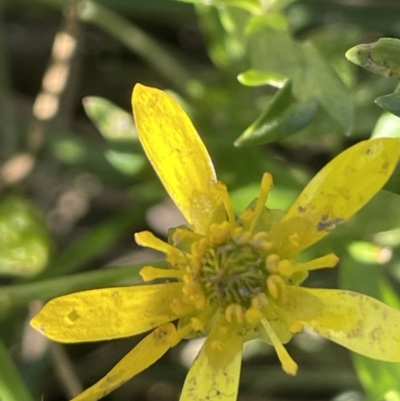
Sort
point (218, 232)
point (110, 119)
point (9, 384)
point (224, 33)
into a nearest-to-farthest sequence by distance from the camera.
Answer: point (218, 232), point (9, 384), point (110, 119), point (224, 33)

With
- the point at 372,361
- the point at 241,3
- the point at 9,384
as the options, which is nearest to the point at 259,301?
the point at 372,361

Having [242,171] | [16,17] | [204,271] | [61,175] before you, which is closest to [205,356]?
[204,271]

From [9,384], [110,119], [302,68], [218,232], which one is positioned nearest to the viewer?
[218,232]

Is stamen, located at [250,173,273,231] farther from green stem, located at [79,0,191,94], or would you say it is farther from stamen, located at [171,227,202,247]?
green stem, located at [79,0,191,94]

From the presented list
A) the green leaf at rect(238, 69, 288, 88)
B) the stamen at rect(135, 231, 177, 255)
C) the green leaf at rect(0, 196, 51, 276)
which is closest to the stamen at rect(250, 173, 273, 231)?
the stamen at rect(135, 231, 177, 255)

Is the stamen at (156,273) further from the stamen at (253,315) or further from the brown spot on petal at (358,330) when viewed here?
the brown spot on petal at (358,330)

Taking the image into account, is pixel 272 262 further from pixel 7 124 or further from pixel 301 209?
pixel 7 124
